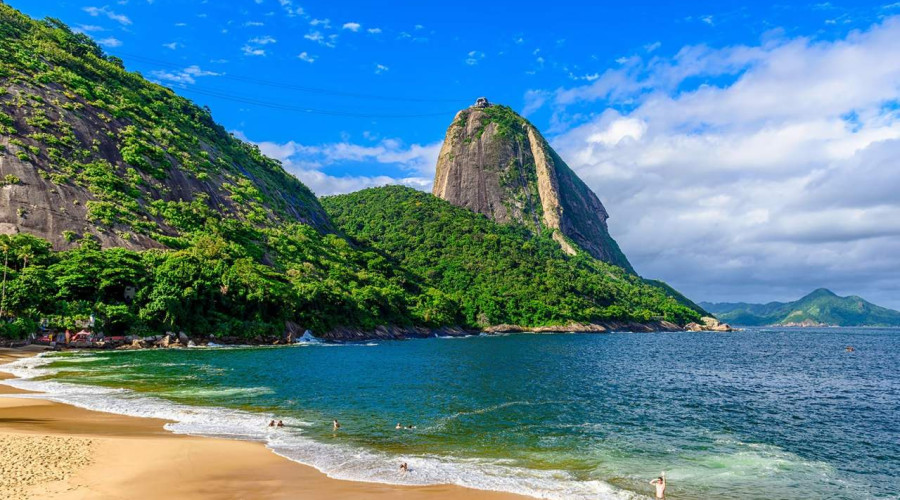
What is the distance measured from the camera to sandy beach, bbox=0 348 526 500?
55.9 ft

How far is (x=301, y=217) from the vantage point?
163m

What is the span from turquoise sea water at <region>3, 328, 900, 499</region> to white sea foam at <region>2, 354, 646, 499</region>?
0.12 meters

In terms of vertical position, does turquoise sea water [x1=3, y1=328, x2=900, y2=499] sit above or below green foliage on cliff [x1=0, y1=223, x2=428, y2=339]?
below

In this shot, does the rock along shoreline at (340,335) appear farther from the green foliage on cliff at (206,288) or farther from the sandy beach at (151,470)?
the sandy beach at (151,470)

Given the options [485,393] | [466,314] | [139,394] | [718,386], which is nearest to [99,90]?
[466,314]

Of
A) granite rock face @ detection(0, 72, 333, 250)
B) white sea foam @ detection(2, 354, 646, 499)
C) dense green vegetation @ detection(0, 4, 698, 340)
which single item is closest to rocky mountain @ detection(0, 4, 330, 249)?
granite rock face @ detection(0, 72, 333, 250)

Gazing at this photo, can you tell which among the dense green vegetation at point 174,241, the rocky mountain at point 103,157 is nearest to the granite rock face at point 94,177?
the rocky mountain at point 103,157

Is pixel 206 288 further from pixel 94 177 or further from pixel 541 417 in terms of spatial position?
pixel 541 417

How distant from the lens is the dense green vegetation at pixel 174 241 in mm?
78750

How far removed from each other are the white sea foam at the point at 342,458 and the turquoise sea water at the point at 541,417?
12 cm

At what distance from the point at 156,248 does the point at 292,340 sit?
1234 inches

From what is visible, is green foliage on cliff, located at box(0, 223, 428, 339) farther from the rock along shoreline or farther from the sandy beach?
the sandy beach

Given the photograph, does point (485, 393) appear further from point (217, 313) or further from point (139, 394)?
point (217, 313)

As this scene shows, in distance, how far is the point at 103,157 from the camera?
112m
